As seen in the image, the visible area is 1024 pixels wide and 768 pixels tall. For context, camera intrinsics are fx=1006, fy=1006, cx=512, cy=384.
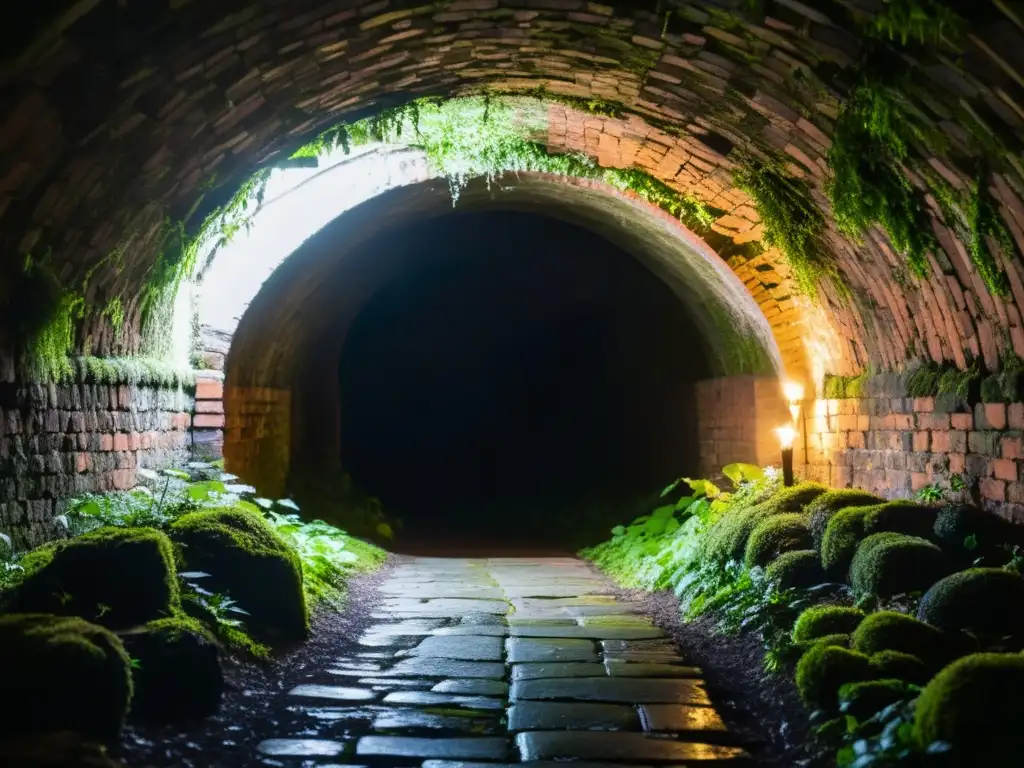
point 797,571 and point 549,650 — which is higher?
point 797,571

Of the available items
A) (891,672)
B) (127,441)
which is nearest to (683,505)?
(127,441)

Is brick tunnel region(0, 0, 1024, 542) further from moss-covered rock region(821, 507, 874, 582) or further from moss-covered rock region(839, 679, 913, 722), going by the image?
moss-covered rock region(839, 679, 913, 722)

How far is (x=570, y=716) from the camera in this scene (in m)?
4.48

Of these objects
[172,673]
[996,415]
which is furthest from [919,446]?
[172,673]

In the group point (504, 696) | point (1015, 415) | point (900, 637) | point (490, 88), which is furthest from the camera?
point (490, 88)

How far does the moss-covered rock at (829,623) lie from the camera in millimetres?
5066

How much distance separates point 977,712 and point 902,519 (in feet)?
9.84

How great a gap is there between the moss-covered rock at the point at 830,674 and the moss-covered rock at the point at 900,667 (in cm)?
4

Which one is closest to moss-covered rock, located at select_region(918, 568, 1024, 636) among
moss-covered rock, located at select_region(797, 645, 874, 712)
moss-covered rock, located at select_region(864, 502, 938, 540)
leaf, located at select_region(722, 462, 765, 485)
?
moss-covered rock, located at select_region(797, 645, 874, 712)

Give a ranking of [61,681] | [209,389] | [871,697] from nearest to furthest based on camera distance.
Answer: [61,681] → [871,697] → [209,389]

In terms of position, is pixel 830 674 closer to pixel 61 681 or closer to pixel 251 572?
pixel 61 681

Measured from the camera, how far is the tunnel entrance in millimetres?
14461

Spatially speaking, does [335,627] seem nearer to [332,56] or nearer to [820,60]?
[332,56]

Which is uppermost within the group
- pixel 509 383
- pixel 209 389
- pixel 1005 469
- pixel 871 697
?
pixel 509 383
